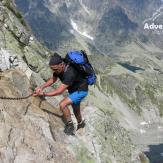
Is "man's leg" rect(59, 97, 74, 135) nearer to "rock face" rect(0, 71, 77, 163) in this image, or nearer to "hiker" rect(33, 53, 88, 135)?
"hiker" rect(33, 53, 88, 135)

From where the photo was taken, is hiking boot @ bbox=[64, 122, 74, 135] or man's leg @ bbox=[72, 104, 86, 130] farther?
hiking boot @ bbox=[64, 122, 74, 135]

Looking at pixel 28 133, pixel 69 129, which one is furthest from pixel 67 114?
pixel 28 133

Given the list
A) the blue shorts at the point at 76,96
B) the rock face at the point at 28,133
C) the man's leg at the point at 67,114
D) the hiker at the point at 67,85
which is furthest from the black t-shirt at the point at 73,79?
the rock face at the point at 28,133

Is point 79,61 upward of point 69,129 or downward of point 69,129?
upward

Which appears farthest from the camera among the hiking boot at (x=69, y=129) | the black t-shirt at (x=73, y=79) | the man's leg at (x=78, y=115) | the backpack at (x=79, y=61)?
the hiking boot at (x=69, y=129)

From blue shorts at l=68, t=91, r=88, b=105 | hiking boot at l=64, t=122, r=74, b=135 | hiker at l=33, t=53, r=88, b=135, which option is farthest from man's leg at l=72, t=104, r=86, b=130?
blue shorts at l=68, t=91, r=88, b=105

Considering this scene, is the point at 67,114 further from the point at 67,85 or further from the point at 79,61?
the point at 79,61

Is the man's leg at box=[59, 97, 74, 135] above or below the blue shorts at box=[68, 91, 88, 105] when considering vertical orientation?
below

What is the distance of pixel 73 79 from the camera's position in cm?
2236


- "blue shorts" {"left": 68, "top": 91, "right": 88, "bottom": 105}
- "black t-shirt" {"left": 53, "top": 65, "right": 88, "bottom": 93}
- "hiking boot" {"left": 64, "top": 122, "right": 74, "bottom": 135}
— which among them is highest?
"black t-shirt" {"left": 53, "top": 65, "right": 88, "bottom": 93}

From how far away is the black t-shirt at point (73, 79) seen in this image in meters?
22.1

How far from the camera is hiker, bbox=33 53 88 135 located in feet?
72.6

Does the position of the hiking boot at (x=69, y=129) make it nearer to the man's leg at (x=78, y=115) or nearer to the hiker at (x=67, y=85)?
the hiker at (x=67, y=85)

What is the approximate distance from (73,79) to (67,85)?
A: 53 centimetres
